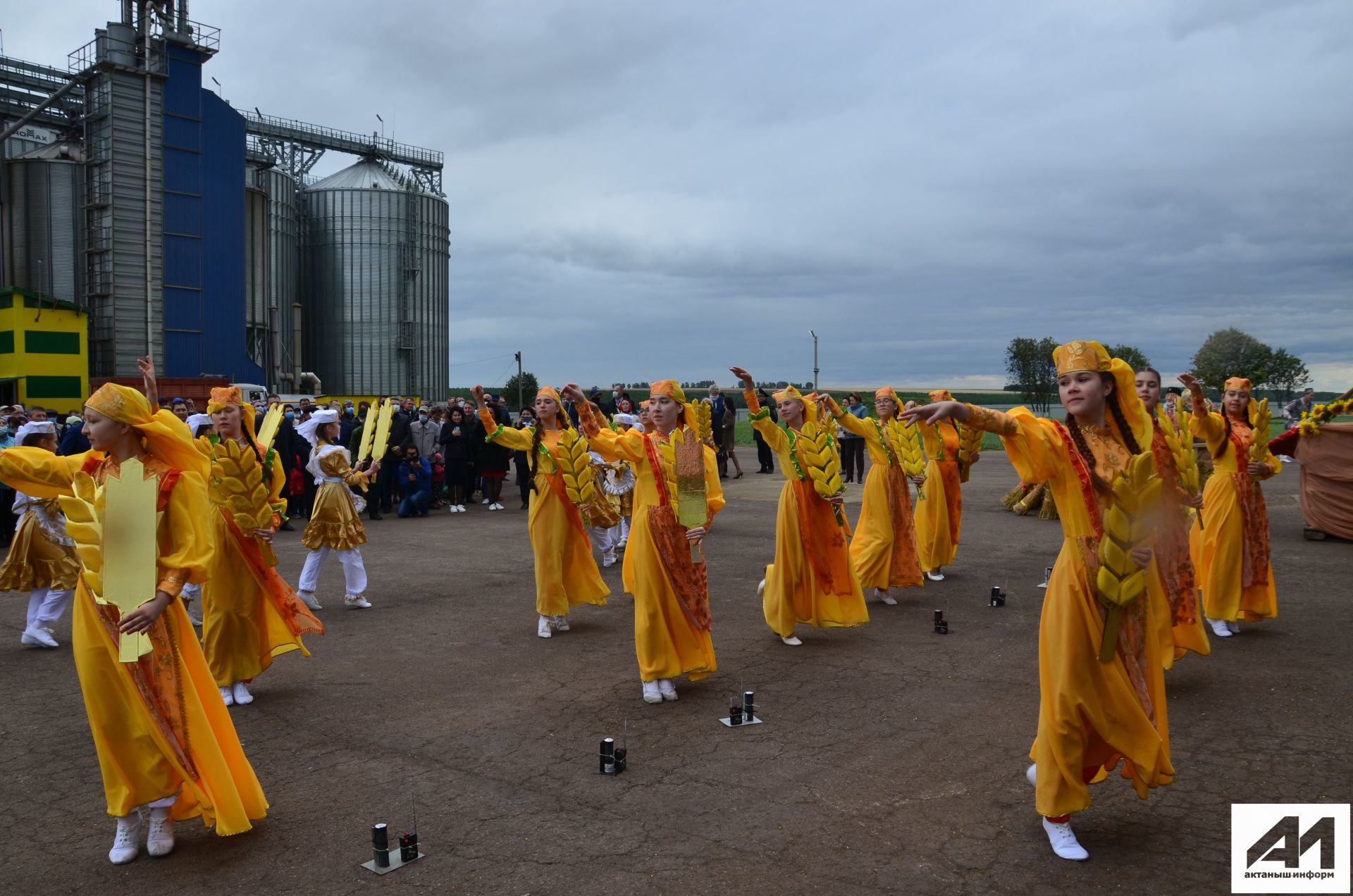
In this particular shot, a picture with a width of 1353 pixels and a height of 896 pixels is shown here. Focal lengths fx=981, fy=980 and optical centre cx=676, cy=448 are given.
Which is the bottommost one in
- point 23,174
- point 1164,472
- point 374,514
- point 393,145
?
point 374,514

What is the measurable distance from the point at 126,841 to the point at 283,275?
39.4 meters

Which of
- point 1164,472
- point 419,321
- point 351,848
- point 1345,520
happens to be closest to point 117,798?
point 351,848

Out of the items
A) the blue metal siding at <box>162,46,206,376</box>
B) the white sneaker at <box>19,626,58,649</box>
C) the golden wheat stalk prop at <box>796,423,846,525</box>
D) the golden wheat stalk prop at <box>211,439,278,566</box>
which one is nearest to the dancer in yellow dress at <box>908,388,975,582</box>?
the golden wheat stalk prop at <box>796,423,846,525</box>

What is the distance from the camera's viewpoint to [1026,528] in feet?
47.7

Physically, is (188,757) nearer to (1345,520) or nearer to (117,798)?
(117,798)

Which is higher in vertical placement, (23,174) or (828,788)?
(23,174)

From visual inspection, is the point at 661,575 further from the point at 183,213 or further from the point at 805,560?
the point at 183,213

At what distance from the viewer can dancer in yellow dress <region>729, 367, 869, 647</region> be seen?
7738 mm

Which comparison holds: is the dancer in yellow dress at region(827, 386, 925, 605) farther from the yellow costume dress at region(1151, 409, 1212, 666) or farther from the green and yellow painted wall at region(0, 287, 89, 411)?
the green and yellow painted wall at region(0, 287, 89, 411)

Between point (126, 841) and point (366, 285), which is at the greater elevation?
point (366, 285)

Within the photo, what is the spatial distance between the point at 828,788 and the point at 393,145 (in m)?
45.5

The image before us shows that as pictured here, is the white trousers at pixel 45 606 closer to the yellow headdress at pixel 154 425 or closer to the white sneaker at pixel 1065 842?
the yellow headdress at pixel 154 425

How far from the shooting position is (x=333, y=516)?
9102 millimetres

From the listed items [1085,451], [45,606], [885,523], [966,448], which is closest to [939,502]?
[966,448]
